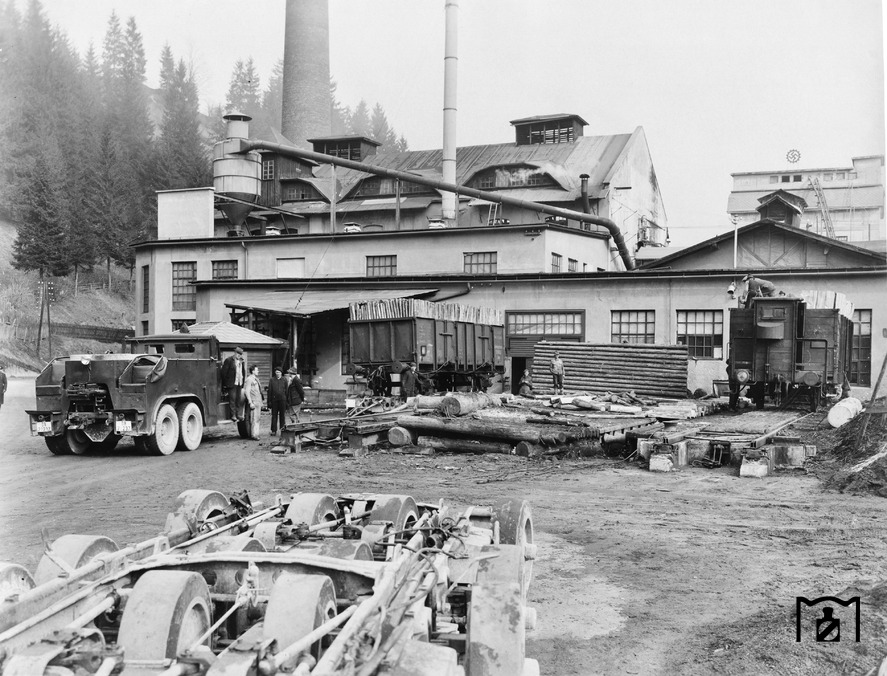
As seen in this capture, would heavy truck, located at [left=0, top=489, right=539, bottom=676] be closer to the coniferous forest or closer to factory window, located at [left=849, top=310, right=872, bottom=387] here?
the coniferous forest

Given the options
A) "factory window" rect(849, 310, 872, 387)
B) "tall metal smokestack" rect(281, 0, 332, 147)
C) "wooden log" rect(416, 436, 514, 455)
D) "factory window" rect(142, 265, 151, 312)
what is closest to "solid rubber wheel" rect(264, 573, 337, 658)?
"wooden log" rect(416, 436, 514, 455)

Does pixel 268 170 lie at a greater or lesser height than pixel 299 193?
greater

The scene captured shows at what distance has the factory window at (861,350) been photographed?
82.9 feet

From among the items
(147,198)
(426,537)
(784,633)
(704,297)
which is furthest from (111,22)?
(147,198)

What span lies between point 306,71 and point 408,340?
21.0m

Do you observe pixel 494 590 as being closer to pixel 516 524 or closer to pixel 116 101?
pixel 516 524

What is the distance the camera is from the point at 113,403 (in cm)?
1473

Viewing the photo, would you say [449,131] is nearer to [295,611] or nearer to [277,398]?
[277,398]

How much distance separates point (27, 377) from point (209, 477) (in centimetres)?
1962

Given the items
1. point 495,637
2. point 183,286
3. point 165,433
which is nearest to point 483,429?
point 165,433

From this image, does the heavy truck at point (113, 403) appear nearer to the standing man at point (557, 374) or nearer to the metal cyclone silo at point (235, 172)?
the standing man at point (557, 374)

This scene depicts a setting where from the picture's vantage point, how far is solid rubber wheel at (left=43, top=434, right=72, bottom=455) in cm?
1535

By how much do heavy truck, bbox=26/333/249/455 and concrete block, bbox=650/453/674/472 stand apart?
850 cm

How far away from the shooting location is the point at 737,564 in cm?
798
